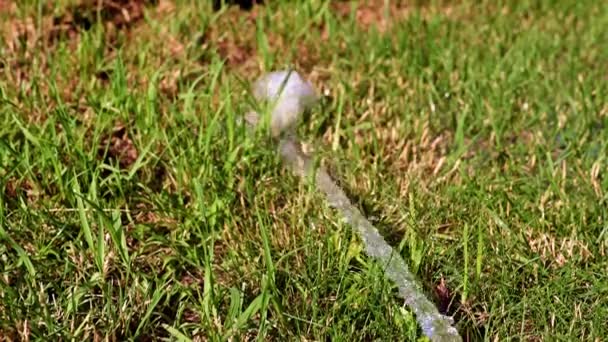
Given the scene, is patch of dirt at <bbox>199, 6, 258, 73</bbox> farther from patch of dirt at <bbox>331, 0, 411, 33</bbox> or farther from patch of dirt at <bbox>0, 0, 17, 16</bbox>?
patch of dirt at <bbox>0, 0, 17, 16</bbox>

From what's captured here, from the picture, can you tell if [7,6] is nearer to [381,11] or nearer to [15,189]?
[15,189]

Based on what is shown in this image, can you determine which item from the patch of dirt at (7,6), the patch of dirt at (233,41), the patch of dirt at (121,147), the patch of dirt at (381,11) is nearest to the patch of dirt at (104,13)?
the patch of dirt at (7,6)

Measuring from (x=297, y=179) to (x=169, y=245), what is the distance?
49 centimetres

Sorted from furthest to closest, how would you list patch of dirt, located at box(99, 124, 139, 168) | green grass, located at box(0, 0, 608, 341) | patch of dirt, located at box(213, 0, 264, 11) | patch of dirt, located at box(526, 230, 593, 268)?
patch of dirt, located at box(213, 0, 264, 11) → patch of dirt, located at box(99, 124, 139, 168) → patch of dirt, located at box(526, 230, 593, 268) → green grass, located at box(0, 0, 608, 341)

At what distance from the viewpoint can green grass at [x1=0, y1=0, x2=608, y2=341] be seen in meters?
2.11

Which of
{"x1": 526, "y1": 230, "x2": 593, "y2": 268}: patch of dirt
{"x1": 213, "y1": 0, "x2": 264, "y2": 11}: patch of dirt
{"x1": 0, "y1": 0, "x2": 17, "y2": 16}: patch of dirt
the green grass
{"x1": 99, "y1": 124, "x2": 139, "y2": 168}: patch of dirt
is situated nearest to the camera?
the green grass

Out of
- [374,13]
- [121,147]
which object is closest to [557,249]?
[121,147]

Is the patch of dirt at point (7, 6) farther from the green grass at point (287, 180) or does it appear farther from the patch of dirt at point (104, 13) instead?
the patch of dirt at point (104, 13)

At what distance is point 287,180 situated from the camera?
260 cm

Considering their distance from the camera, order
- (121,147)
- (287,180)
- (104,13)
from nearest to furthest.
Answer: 1. (287,180)
2. (121,147)
3. (104,13)

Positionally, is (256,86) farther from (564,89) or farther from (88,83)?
(564,89)

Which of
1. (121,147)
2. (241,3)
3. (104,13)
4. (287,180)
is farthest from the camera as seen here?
(241,3)

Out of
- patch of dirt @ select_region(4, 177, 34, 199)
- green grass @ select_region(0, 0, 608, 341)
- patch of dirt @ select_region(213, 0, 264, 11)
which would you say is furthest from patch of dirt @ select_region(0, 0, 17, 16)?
patch of dirt @ select_region(4, 177, 34, 199)

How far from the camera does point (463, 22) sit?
12.5 ft
